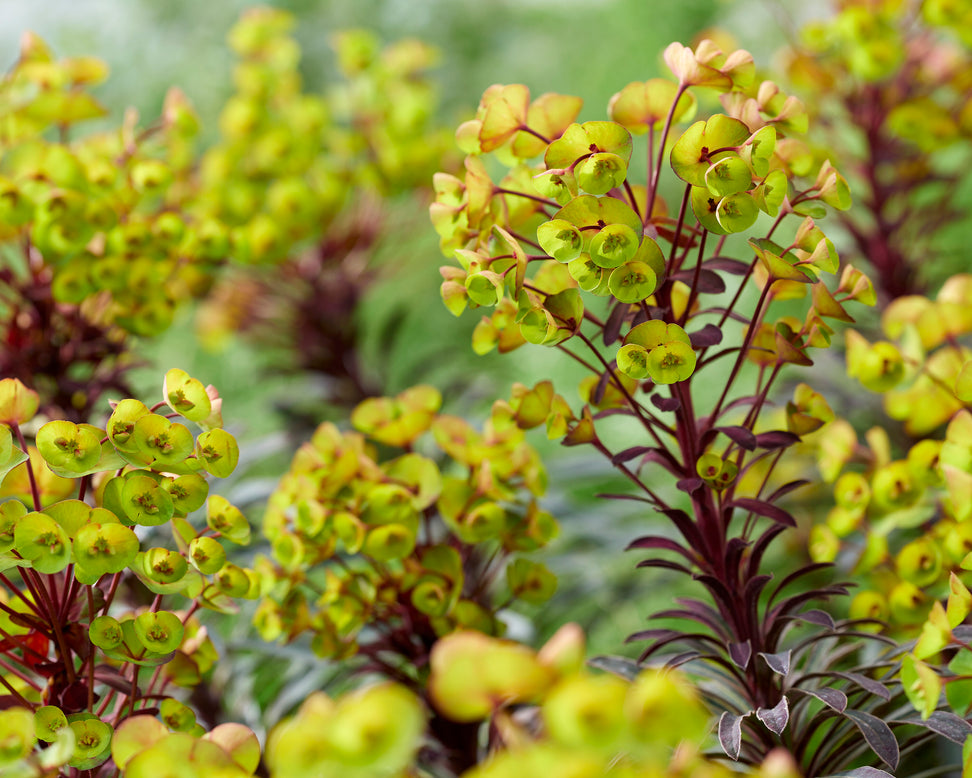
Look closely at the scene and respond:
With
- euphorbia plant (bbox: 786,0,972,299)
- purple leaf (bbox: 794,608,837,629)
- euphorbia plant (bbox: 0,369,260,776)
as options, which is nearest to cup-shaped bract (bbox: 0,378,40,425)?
euphorbia plant (bbox: 0,369,260,776)

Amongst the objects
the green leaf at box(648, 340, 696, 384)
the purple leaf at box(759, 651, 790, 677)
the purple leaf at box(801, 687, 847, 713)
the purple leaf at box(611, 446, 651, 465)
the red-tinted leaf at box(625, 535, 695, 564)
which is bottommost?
the purple leaf at box(801, 687, 847, 713)

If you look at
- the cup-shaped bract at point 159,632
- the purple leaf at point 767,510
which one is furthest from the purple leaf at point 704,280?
the cup-shaped bract at point 159,632

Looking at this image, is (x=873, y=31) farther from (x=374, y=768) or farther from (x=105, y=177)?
(x=374, y=768)

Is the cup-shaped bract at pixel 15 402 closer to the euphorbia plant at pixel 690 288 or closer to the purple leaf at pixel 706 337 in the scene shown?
the euphorbia plant at pixel 690 288

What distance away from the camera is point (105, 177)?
0.70 metres

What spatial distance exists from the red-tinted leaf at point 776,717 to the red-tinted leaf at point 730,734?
0.5 inches

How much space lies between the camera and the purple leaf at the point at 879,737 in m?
0.47

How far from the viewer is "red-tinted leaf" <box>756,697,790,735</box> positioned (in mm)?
460

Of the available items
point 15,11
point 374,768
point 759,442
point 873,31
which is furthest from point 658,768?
point 15,11

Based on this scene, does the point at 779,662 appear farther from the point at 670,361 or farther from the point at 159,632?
the point at 159,632

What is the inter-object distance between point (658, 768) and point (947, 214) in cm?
94

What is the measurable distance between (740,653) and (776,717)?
0.04 m

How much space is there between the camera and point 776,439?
1.73 ft

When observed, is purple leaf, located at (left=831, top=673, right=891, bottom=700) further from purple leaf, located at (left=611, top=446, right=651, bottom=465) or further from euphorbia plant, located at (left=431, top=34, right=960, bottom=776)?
purple leaf, located at (left=611, top=446, right=651, bottom=465)
